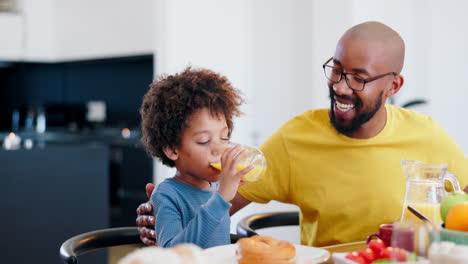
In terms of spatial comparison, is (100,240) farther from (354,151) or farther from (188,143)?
(354,151)

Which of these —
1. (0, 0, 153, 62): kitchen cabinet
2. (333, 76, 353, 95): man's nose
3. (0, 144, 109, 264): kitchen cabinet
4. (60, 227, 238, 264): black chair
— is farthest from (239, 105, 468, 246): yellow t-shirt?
(0, 0, 153, 62): kitchen cabinet

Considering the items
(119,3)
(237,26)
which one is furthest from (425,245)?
(119,3)

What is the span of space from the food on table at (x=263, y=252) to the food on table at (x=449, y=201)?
39cm

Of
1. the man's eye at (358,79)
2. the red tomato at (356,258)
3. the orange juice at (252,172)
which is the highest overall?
the man's eye at (358,79)

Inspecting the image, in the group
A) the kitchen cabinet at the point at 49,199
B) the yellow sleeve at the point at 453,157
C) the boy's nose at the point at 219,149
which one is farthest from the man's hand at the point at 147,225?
the kitchen cabinet at the point at 49,199

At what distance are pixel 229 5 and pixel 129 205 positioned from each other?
203 centimetres

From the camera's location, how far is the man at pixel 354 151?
180 centimetres

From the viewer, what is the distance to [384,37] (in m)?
1.83

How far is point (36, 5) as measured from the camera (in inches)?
247

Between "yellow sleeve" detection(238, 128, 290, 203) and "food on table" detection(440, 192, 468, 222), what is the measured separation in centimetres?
64

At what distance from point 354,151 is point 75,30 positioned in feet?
16.0

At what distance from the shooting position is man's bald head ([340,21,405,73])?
5.94ft

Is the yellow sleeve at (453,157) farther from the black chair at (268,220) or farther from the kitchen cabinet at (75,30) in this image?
the kitchen cabinet at (75,30)

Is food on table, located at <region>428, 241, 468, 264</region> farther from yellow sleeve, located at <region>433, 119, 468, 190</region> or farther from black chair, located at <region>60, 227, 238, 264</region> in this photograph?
yellow sleeve, located at <region>433, 119, 468, 190</region>
